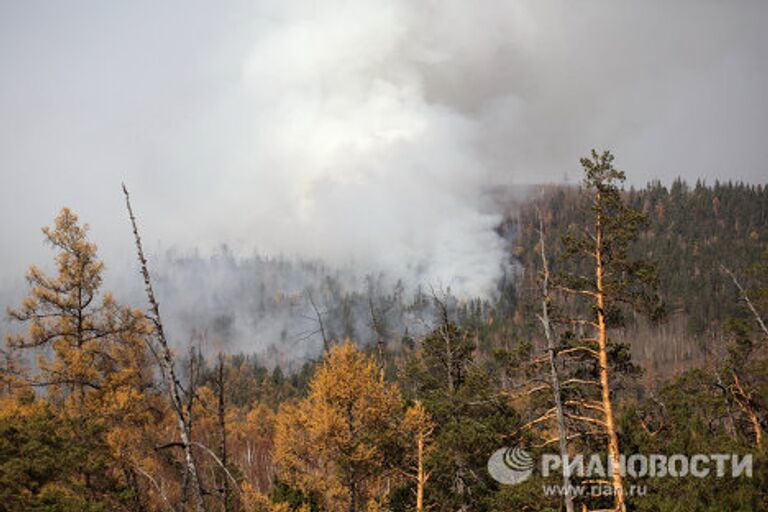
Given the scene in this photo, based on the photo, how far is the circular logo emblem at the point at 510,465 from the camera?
52.7 ft

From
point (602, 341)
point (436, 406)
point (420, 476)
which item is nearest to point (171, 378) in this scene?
point (602, 341)

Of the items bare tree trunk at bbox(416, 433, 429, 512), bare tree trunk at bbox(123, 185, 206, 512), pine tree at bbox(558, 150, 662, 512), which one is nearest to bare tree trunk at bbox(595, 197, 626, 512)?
pine tree at bbox(558, 150, 662, 512)

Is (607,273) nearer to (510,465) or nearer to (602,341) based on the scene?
(602,341)

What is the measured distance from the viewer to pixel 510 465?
1728cm

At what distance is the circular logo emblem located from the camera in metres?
16.1

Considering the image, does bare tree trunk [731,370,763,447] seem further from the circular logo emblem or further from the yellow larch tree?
the yellow larch tree

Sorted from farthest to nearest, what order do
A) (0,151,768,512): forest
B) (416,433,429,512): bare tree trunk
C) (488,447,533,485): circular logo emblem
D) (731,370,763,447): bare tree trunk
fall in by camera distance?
(416,433,429,512): bare tree trunk, (731,370,763,447): bare tree trunk, (488,447,533,485): circular logo emblem, (0,151,768,512): forest

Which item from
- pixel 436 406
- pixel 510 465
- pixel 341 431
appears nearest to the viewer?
pixel 341 431

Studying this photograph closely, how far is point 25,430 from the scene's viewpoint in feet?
43.6

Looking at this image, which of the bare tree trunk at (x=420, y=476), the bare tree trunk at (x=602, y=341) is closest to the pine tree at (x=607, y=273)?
the bare tree trunk at (x=602, y=341)

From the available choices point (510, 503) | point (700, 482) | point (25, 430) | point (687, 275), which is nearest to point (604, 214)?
point (700, 482)

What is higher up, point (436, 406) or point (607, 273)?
point (607, 273)

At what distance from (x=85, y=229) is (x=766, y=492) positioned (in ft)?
71.6

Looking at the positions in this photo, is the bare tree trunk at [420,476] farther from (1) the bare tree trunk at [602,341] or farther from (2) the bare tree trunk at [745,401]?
(2) the bare tree trunk at [745,401]
